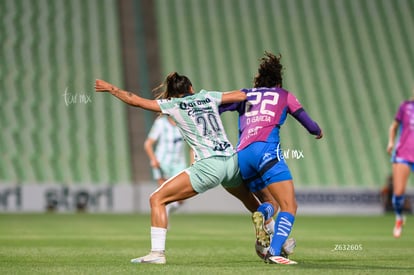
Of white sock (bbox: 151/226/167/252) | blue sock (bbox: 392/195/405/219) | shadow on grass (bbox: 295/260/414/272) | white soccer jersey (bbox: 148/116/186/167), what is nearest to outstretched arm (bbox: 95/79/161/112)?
white sock (bbox: 151/226/167/252)

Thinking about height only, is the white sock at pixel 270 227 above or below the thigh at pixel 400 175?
below

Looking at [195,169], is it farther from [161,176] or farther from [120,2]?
[120,2]

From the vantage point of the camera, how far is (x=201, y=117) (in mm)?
8414

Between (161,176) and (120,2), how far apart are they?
49.5 ft

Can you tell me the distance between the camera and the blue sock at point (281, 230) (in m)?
8.31

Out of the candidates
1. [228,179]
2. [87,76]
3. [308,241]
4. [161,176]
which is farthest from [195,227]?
[87,76]

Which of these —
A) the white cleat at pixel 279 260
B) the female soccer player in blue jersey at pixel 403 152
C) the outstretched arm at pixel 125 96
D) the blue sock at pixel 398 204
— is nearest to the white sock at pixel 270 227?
the white cleat at pixel 279 260

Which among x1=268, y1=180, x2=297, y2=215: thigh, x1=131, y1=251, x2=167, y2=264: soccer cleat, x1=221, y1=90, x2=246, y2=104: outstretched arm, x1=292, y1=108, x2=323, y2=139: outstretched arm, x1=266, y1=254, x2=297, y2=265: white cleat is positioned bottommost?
x1=266, y1=254, x2=297, y2=265: white cleat

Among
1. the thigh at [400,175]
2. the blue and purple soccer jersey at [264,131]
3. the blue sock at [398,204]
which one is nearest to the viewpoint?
the blue and purple soccer jersey at [264,131]

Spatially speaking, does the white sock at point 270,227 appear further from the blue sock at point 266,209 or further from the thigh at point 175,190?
the thigh at point 175,190

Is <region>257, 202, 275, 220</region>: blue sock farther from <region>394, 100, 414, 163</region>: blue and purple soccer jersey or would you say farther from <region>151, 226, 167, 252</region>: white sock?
<region>394, 100, 414, 163</region>: blue and purple soccer jersey

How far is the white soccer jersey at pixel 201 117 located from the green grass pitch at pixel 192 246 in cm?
111

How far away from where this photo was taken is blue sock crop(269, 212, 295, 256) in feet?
27.3

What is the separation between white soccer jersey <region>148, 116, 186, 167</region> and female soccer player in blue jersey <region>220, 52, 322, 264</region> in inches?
283
